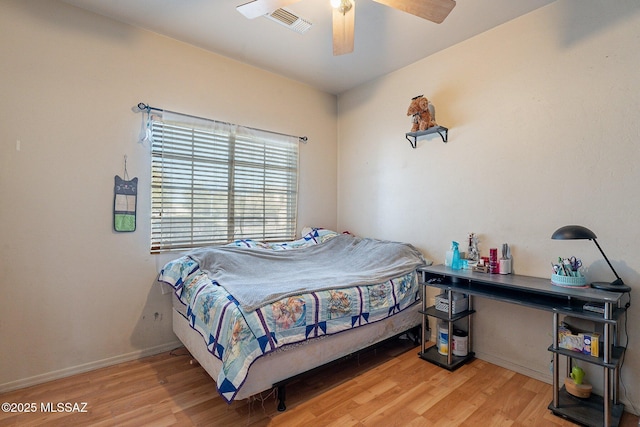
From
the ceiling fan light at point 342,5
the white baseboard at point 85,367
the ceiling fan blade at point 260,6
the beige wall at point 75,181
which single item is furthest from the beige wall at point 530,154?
the white baseboard at point 85,367

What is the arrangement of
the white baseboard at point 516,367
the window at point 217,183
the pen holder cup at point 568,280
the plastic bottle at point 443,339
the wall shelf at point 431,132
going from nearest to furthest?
the pen holder cup at point 568,280
the white baseboard at point 516,367
the plastic bottle at point 443,339
the window at point 217,183
the wall shelf at point 431,132

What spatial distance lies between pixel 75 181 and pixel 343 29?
7.26 feet

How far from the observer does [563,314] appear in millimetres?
1778

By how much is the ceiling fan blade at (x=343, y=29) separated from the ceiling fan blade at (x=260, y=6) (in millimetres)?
326

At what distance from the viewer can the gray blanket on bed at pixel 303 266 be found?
6.43ft

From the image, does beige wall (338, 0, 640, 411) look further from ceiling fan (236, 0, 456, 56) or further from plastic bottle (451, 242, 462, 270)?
ceiling fan (236, 0, 456, 56)

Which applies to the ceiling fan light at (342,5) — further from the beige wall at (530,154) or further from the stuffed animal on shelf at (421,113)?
the beige wall at (530,154)

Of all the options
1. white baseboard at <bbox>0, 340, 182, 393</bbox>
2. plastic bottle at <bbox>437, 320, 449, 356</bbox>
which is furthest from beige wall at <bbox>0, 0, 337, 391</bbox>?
plastic bottle at <bbox>437, 320, 449, 356</bbox>

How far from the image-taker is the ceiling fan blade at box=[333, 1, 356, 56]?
1.85m

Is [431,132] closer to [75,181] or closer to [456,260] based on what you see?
[456,260]

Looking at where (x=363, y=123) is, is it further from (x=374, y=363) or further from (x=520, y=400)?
(x=520, y=400)

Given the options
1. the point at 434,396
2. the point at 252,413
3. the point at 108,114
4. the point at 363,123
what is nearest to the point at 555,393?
the point at 434,396

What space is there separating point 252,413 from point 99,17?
306cm

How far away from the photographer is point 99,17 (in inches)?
91.6
